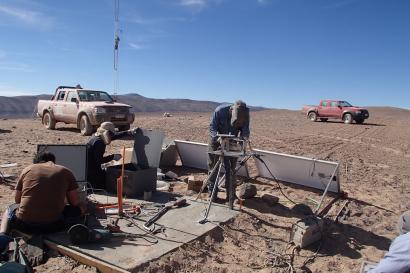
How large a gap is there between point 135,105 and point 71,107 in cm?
3545

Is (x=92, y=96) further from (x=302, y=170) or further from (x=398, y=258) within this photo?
(x=398, y=258)

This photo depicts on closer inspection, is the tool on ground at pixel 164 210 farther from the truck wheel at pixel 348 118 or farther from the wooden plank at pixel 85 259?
the truck wheel at pixel 348 118

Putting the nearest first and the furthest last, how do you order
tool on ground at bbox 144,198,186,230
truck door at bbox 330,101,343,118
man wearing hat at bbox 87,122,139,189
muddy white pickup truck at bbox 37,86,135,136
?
tool on ground at bbox 144,198,186,230
man wearing hat at bbox 87,122,139,189
muddy white pickup truck at bbox 37,86,135,136
truck door at bbox 330,101,343,118

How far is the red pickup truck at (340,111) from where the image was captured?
2800cm

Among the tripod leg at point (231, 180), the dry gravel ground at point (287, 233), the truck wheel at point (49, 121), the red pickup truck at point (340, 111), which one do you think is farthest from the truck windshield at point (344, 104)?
the tripod leg at point (231, 180)

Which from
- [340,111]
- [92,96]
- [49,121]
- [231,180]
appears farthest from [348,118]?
[231,180]

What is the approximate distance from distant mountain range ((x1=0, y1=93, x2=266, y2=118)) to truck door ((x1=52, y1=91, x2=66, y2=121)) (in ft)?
45.1

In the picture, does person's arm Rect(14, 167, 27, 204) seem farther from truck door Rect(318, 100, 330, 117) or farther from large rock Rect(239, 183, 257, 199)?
truck door Rect(318, 100, 330, 117)

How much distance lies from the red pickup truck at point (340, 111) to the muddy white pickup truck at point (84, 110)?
698 inches

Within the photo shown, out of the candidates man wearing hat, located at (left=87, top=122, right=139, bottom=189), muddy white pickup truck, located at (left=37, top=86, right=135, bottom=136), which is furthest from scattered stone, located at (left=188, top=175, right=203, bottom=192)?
muddy white pickup truck, located at (left=37, top=86, right=135, bottom=136)

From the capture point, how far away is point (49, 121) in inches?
675

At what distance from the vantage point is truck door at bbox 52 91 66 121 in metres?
16.4

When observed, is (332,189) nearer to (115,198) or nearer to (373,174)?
(373,174)

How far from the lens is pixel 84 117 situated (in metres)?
15.0
